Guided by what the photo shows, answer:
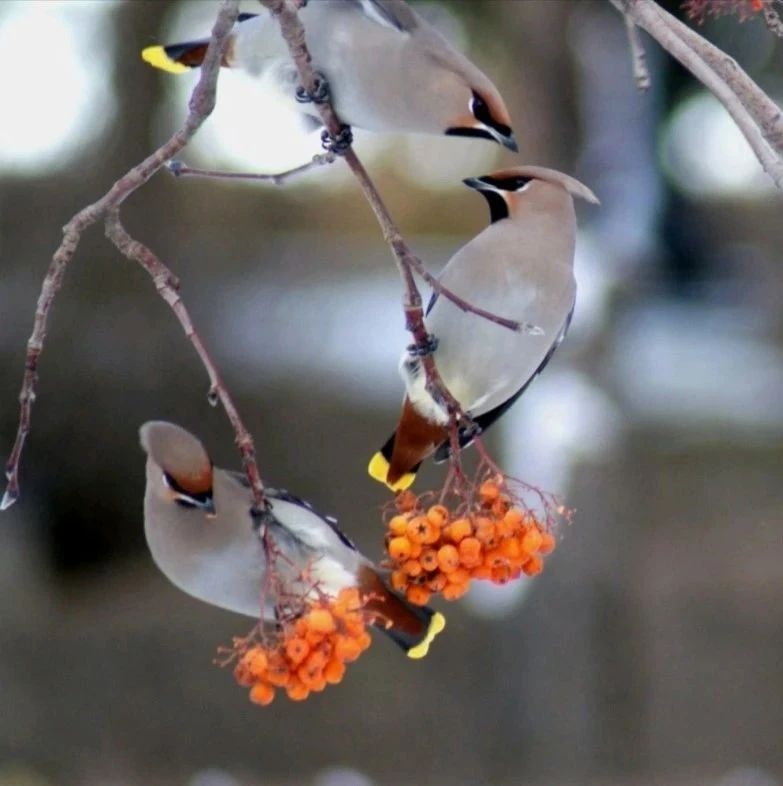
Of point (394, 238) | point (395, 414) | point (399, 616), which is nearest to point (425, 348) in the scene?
point (394, 238)

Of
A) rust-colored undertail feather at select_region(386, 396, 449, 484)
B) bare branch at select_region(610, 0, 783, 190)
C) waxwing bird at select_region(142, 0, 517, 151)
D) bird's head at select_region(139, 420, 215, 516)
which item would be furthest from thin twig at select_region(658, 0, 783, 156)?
bird's head at select_region(139, 420, 215, 516)

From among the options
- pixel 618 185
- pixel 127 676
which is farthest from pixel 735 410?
pixel 127 676

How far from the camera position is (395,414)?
1.45 meters

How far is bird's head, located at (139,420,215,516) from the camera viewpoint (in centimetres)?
64

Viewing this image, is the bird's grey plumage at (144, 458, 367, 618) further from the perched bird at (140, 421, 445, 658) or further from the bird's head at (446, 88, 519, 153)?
the bird's head at (446, 88, 519, 153)

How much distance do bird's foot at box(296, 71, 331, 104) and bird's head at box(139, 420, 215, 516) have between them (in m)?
0.18

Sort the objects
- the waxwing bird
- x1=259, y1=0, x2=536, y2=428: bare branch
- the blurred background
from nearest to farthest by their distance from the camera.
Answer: x1=259, y1=0, x2=536, y2=428: bare branch < the waxwing bird < the blurred background

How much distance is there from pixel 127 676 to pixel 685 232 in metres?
Result: 0.98

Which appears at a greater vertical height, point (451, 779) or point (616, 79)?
point (616, 79)

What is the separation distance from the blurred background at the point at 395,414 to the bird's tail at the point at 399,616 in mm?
380

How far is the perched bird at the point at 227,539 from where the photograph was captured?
2.10 ft

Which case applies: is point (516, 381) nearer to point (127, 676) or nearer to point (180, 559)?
point (180, 559)

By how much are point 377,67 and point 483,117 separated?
62mm

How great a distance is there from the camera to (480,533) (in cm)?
55
